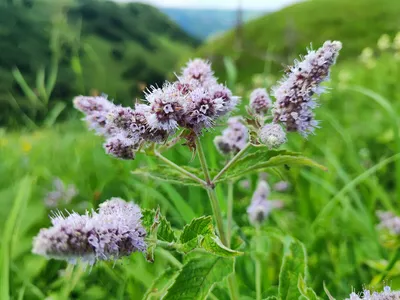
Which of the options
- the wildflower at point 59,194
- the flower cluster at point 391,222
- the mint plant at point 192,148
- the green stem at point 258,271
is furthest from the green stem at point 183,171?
the wildflower at point 59,194

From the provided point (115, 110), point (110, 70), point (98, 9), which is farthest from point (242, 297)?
point (98, 9)

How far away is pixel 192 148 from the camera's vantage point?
1.19 m

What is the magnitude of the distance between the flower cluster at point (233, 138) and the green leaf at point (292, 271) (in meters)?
0.33

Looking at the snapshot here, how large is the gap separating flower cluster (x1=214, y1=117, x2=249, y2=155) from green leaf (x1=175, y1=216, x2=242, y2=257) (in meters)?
0.44

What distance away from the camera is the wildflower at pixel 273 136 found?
3.62 feet

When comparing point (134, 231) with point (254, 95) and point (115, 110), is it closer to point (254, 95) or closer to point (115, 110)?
point (115, 110)

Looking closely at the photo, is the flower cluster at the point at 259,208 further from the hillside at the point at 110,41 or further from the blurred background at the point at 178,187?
the hillside at the point at 110,41

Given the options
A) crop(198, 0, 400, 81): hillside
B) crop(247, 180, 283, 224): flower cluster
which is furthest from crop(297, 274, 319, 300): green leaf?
crop(198, 0, 400, 81): hillside

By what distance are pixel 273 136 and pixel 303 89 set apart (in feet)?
0.39

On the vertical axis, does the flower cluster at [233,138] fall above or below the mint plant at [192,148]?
above

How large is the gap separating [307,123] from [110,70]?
87.0 m

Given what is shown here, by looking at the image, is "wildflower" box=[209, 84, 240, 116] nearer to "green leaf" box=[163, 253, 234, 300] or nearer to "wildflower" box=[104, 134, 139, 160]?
"wildflower" box=[104, 134, 139, 160]

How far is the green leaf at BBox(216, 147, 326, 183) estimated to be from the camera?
118cm

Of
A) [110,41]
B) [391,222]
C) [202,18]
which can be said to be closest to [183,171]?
[391,222]
